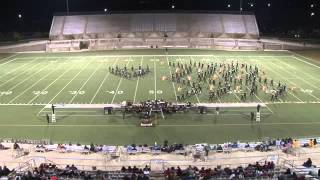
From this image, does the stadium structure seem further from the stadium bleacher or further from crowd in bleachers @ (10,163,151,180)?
the stadium bleacher

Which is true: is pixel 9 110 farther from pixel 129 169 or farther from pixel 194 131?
pixel 129 169

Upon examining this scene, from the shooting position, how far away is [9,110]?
94.3 ft

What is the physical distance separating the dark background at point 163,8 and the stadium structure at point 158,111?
18.8 metres

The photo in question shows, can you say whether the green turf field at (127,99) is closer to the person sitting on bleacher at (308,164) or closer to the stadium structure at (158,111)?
the stadium structure at (158,111)

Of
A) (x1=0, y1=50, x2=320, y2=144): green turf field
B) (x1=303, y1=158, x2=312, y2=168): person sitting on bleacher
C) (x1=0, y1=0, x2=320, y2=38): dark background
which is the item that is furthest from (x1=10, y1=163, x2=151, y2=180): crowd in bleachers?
(x1=0, y1=0, x2=320, y2=38): dark background

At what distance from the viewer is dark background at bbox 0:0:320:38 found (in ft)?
265

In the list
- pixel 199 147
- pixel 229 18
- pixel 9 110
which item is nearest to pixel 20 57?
pixel 9 110

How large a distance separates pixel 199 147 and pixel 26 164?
763 centimetres

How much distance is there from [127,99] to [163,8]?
57.4 meters

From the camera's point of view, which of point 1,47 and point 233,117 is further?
point 1,47

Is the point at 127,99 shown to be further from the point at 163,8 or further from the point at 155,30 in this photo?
the point at 163,8

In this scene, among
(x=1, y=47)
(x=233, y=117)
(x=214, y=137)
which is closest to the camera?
(x=214, y=137)

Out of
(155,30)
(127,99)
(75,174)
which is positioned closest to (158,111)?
(127,99)

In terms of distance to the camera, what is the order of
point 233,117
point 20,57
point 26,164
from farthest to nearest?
1. point 20,57
2. point 233,117
3. point 26,164
